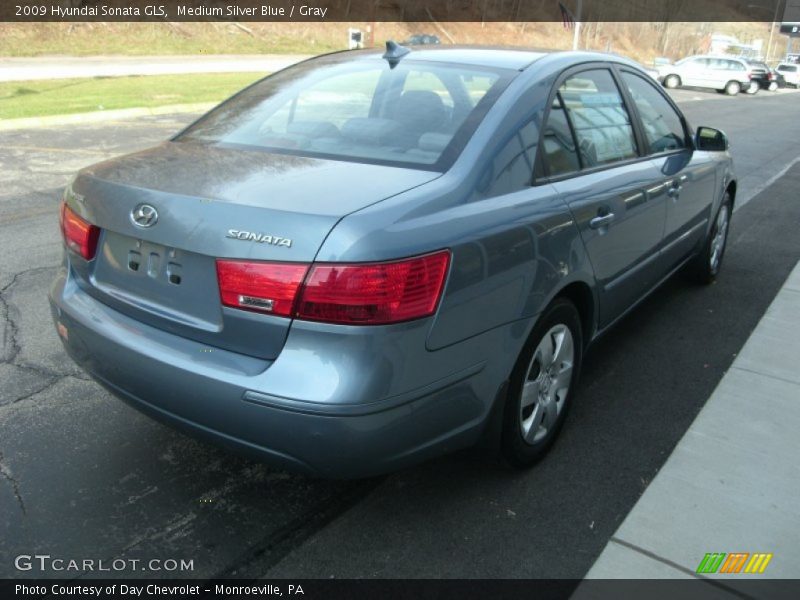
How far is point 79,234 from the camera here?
9.18 ft

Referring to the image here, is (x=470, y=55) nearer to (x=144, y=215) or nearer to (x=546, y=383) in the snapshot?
(x=546, y=383)

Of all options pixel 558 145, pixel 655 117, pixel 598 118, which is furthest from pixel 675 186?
pixel 558 145

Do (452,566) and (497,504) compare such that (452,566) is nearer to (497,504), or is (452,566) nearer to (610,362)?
(497,504)

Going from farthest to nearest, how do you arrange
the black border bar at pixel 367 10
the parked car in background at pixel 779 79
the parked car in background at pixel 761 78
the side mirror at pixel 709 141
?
the parked car in background at pixel 779 79
the black border bar at pixel 367 10
the parked car in background at pixel 761 78
the side mirror at pixel 709 141

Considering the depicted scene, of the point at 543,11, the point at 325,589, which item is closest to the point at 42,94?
the point at 325,589

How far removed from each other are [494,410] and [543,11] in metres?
83.4

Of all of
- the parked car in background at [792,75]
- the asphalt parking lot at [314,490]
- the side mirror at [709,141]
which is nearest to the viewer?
the asphalt parking lot at [314,490]

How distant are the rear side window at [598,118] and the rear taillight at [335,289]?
54.9 inches

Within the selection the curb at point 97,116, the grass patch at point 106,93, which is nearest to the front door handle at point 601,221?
the curb at point 97,116

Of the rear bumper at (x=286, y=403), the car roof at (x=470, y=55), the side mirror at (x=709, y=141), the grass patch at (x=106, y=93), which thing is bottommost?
the grass patch at (x=106, y=93)

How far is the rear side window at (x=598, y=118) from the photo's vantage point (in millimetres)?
3342

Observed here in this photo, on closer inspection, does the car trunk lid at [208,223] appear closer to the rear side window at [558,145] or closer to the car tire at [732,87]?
the rear side window at [558,145]

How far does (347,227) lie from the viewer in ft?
7.32

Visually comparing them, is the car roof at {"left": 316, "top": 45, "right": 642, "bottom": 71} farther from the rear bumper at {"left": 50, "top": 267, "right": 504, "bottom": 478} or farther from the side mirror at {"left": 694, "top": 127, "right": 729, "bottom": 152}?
the rear bumper at {"left": 50, "top": 267, "right": 504, "bottom": 478}
